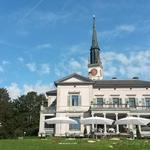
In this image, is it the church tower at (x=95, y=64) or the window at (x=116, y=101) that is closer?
the window at (x=116, y=101)

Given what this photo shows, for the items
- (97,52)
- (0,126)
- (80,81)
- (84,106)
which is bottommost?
(0,126)

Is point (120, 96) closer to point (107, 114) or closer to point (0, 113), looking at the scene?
point (107, 114)

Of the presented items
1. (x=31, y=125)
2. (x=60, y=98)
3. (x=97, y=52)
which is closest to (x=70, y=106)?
(x=60, y=98)

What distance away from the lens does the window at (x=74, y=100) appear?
171 feet

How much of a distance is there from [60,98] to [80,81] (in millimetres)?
4145

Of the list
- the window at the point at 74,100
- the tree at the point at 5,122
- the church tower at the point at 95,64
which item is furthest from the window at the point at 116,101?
the church tower at the point at 95,64

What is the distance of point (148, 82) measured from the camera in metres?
54.7

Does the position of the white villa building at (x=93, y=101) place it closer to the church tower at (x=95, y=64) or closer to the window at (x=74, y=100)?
the window at (x=74, y=100)

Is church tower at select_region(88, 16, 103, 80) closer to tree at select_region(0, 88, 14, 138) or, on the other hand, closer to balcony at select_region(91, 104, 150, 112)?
balcony at select_region(91, 104, 150, 112)

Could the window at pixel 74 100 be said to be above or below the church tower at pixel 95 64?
below

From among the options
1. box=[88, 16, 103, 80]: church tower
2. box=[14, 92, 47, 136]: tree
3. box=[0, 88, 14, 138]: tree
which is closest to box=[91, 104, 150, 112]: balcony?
box=[0, 88, 14, 138]: tree

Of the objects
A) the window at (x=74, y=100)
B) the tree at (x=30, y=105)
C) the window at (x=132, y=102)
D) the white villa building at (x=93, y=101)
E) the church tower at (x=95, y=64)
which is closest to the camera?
the white villa building at (x=93, y=101)

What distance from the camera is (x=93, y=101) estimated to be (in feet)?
174

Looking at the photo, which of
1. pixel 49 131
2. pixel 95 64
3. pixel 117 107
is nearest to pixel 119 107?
pixel 117 107
